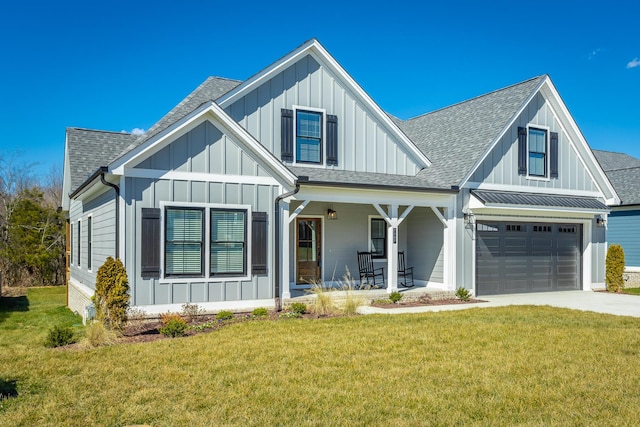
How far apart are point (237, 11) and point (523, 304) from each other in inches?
421

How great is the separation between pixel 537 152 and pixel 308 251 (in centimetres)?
738

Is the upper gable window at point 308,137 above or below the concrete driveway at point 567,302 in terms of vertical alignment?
above

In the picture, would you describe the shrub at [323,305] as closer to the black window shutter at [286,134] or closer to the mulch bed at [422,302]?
the mulch bed at [422,302]

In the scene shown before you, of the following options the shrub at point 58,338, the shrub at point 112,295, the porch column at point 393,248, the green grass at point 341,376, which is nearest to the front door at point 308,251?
the porch column at point 393,248

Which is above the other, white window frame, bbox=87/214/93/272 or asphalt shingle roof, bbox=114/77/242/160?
asphalt shingle roof, bbox=114/77/242/160

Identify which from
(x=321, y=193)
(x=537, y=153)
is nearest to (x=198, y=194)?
(x=321, y=193)

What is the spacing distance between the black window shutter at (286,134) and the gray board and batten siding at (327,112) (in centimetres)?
10

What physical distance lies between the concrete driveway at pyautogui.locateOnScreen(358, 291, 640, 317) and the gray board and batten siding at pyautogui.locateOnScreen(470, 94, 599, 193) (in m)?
3.18

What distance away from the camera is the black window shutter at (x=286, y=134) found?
13.4 meters

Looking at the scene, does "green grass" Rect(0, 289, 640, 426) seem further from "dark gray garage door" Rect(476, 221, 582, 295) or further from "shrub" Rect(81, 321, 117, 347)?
"dark gray garage door" Rect(476, 221, 582, 295)

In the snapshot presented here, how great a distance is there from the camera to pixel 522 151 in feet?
51.9

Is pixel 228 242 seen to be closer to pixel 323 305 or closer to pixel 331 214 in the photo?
pixel 323 305

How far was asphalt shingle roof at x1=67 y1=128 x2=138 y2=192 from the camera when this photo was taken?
568 inches

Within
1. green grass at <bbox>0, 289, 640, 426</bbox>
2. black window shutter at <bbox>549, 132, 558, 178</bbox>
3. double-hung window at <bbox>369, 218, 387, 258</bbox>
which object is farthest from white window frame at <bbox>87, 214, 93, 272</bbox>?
black window shutter at <bbox>549, 132, 558, 178</bbox>
